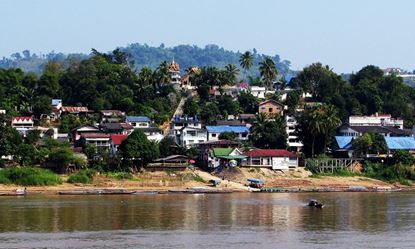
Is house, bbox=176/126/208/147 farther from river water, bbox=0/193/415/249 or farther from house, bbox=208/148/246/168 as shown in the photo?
river water, bbox=0/193/415/249

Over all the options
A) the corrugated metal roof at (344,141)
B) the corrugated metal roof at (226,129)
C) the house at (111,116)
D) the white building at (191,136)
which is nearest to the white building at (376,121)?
the corrugated metal roof at (344,141)

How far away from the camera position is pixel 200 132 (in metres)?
81.8

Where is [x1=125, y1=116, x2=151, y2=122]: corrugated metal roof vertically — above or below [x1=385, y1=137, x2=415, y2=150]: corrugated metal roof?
above

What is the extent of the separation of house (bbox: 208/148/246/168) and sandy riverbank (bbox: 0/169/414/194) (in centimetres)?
120

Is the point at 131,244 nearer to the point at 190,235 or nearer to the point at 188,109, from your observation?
the point at 190,235

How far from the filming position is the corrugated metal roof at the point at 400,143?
257 feet

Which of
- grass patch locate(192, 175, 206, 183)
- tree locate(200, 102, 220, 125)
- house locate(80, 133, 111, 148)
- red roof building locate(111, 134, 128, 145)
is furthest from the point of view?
tree locate(200, 102, 220, 125)

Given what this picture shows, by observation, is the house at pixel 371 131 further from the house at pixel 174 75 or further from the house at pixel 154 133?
the house at pixel 174 75

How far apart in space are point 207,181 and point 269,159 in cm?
701

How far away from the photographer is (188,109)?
89625mm

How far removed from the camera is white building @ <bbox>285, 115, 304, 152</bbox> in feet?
271

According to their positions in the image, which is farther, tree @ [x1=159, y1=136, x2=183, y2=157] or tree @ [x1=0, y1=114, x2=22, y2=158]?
tree @ [x1=159, y1=136, x2=183, y2=157]

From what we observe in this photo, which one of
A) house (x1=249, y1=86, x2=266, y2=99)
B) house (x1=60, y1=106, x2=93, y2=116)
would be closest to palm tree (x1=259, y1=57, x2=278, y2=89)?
house (x1=249, y1=86, x2=266, y2=99)

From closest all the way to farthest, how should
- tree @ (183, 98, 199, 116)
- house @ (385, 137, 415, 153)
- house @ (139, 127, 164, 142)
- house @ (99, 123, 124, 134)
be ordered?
house @ (385, 137, 415, 153) < house @ (99, 123, 124, 134) < house @ (139, 127, 164, 142) < tree @ (183, 98, 199, 116)
